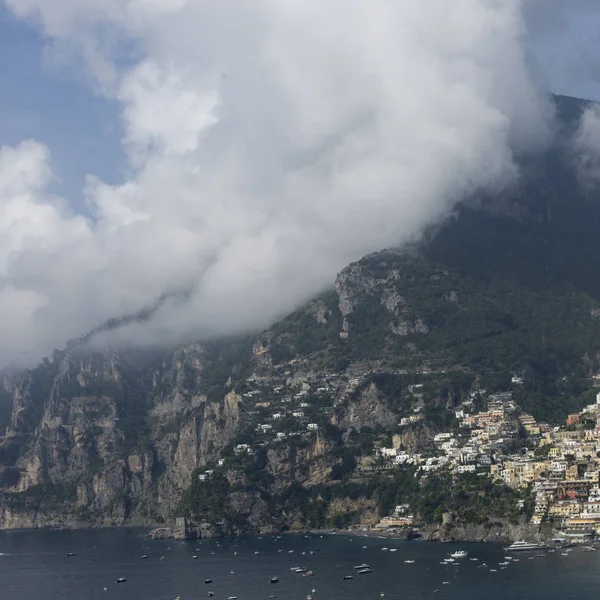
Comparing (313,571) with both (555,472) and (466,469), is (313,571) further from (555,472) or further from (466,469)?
(466,469)

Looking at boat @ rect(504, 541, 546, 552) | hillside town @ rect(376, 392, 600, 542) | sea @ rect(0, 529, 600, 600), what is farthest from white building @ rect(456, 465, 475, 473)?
boat @ rect(504, 541, 546, 552)

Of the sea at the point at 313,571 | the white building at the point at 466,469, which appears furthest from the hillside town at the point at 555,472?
the sea at the point at 313,571

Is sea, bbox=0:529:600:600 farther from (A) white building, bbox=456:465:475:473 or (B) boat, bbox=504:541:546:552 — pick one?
(A) white building, bbox=456:465:475:473

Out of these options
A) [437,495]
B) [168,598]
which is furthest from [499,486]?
[168,598]

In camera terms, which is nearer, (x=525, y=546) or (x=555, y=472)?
(x=525, y=546)

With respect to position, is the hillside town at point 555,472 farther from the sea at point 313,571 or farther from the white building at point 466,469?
the sea at point 313,571

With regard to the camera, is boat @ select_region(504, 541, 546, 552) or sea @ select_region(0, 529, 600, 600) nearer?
sea @ select_region(0, 529, 600, 600)

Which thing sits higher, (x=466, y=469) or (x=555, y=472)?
(x=466, y=469)

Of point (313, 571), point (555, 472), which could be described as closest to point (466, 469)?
point (555, 472)

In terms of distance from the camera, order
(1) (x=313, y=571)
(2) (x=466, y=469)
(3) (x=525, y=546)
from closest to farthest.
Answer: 1. (1) (x=313, y=571)
2. (3) (x=525, y=546)
3. (2) (x=466, y=469)
